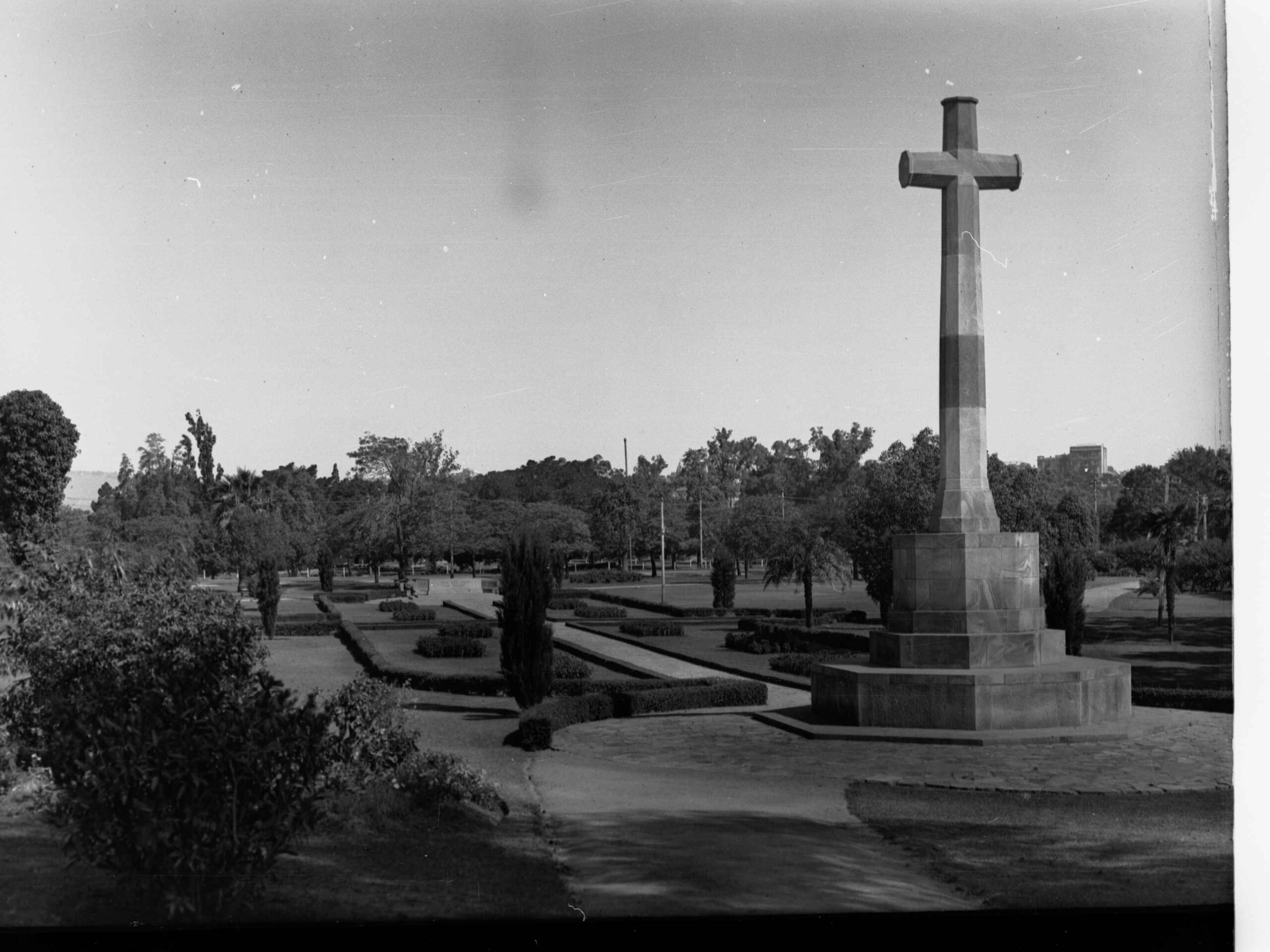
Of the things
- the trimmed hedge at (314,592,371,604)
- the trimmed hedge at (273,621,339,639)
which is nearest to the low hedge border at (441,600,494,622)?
the trimmed hedge at (314,592,371,604)

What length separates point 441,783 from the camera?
7.97 meters

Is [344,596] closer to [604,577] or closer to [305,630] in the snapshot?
[305,630]

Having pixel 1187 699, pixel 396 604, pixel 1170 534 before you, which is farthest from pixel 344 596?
pixel 1187 699

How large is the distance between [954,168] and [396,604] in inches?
737

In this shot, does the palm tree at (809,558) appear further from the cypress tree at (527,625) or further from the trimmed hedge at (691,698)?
the cypress tree at (527,625)

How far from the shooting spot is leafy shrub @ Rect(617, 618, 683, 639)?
26312mm

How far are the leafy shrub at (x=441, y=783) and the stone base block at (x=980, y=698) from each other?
16.6 feet

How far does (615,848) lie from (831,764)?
353 cm

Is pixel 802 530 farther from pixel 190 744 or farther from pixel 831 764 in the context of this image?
pixel 190 744

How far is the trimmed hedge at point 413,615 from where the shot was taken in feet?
84.2

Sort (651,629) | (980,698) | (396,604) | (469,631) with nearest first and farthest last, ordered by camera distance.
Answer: (980,698) < (469,631) < (651,629) < (396,604)

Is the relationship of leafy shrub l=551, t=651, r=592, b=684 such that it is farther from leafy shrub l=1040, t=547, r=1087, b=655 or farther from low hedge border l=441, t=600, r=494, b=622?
leafy shrub l=1040, t=547, r=1087, b=655

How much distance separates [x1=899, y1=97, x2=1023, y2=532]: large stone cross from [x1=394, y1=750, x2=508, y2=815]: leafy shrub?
6.63 m

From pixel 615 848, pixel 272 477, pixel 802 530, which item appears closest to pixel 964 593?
pixel 615 848
